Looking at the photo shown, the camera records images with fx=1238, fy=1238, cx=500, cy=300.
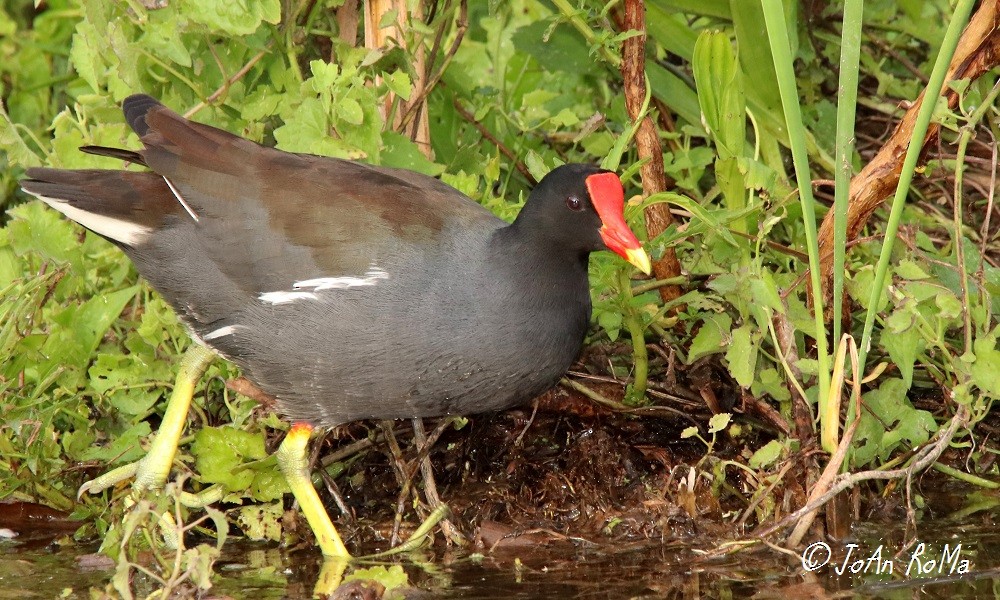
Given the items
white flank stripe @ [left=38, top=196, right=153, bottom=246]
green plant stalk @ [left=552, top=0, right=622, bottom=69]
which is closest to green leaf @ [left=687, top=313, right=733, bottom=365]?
green plant stalk @ [left=552, top=0, right=622, bottom=69]

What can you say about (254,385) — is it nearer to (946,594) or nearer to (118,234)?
(118,234)

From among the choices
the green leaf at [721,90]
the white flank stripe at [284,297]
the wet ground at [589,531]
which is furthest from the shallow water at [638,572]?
the green leaf at [721,90]

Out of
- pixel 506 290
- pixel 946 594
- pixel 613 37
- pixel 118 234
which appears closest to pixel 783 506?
pixel 946 594

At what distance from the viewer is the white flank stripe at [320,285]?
2891 millimetres

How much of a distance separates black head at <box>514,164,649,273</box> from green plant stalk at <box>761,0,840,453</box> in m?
0.37

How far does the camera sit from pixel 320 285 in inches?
115

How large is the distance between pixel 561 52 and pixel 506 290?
119 centimetres

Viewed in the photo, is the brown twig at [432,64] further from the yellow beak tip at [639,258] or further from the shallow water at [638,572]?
the shallow water at [638,572]

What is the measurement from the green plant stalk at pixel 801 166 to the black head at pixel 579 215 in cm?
37

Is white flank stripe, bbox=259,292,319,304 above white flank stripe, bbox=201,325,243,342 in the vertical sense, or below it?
above

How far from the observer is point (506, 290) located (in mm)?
2914

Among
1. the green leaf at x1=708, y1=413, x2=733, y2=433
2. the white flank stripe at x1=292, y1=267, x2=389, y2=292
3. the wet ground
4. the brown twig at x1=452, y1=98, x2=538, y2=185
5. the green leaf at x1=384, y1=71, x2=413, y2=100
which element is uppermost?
the green leaf at x1=384, y1=71, x2=413, y2=100

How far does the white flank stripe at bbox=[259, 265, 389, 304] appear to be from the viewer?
289cm

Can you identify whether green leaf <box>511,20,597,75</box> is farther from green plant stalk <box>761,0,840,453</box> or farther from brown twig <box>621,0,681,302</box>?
green plant stalk <box>761,0,840,453</box>
